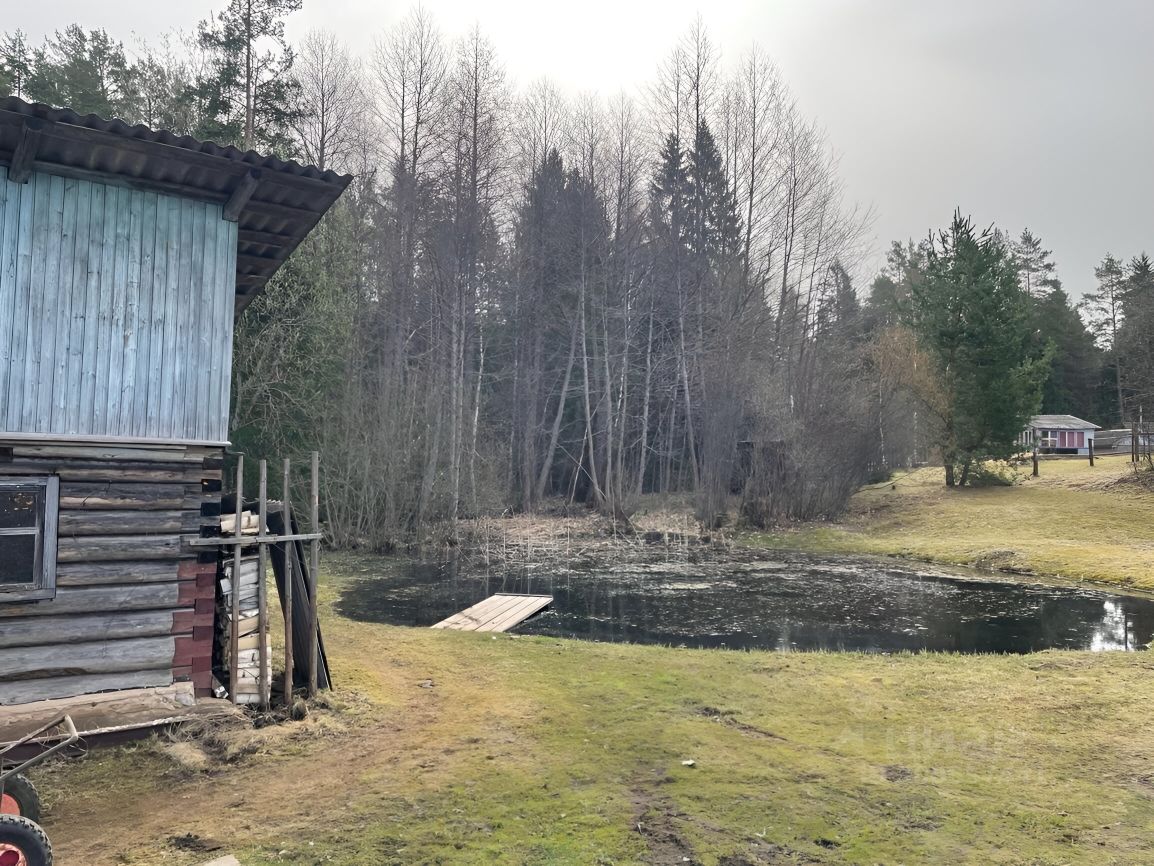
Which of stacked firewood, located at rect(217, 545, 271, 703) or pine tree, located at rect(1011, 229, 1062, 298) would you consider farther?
pine tree, located at rect(1011, 229, 1062, 298)

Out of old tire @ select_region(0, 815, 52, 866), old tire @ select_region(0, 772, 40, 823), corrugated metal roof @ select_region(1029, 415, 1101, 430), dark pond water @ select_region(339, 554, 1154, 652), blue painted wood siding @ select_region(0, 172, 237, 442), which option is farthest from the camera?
corrugated metal roof @ select_region(1029, 415, 1101, 430)

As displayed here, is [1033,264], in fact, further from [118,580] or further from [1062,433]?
[118,580]

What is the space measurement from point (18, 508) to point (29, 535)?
0.23 m

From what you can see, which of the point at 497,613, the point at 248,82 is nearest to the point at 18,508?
the point at 497,613

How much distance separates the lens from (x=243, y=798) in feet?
15.9

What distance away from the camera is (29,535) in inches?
220

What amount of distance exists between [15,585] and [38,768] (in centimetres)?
133

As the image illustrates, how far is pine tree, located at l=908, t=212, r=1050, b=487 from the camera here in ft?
94.3

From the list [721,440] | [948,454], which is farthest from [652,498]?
[948,454]

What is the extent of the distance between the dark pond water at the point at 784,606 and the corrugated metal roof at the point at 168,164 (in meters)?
7.02

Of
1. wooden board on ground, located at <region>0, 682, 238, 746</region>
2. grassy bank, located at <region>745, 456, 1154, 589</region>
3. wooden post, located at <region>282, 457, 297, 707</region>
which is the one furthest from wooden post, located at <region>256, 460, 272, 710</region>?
grassy bank, located at <region>745, 456, 1154, 589</region>

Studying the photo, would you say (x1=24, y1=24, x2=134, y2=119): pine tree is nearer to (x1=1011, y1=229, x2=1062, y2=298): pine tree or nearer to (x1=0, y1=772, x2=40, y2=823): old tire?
(x1=0, y1=772, x2=40, y2=823): old tire

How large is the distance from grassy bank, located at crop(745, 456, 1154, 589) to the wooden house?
17.5 m

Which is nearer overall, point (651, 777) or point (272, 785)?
point (272, 785)
